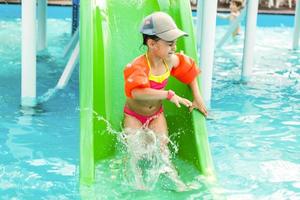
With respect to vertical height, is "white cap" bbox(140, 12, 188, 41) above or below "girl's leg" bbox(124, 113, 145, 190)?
above

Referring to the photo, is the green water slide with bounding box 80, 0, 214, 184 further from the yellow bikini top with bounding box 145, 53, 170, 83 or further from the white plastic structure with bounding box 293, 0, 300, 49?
the white plastic structure with bounding box 293, 0, 300, 49

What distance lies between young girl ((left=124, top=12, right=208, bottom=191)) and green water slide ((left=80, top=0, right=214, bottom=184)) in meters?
0.17

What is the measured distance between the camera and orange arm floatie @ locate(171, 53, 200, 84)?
12.1ft

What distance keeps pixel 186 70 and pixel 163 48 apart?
280mm

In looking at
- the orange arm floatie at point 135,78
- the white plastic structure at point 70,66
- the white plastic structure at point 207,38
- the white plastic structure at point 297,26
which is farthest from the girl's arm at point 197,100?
the white plastic structure at point 297,26

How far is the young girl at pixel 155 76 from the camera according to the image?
343 cm

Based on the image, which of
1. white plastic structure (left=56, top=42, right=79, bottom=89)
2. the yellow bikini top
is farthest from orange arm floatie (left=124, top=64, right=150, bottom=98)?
white plastic structure (left=56, top=42, right=79, bottom=89)

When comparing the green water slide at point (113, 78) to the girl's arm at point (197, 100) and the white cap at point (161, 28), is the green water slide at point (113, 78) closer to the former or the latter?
the girl's arm at point (197, 100)

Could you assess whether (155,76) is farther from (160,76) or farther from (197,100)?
(197,100)

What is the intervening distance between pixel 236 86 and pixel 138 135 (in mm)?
2932

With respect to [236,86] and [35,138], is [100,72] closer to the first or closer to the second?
[35,138]

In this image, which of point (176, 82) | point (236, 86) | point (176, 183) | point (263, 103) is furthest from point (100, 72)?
point (236, 86)

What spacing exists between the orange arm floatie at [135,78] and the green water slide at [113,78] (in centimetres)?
23

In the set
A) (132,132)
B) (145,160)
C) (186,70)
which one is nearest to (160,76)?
(186,70)
